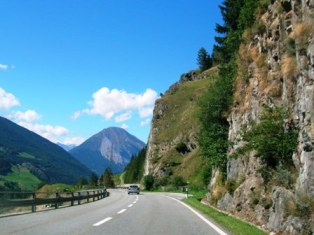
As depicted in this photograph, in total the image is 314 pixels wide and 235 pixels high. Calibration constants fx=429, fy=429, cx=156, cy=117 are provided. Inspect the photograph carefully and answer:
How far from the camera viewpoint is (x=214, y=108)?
3788cm

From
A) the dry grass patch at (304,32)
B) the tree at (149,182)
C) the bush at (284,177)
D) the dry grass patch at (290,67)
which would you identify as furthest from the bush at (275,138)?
the tree at (149,182)

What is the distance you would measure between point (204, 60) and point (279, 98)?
137 m

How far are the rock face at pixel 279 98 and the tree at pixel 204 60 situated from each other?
124279 millimetres

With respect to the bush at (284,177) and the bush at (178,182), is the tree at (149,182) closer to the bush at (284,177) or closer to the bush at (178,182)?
the bush at (178,182)

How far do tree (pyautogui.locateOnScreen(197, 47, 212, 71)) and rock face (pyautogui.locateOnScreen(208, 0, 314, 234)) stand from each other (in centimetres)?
12428

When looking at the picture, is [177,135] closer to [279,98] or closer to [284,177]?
[279,98]

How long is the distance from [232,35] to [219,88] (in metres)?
4.70

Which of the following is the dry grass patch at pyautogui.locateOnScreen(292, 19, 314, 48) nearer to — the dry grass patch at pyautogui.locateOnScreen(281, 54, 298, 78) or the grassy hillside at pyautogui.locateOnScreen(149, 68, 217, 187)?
the dry grass patch at pyautogui.locateOnScreen(281, 54, 298, 78)

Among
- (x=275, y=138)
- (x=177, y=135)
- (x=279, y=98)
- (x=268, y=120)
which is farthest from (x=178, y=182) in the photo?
(x=275, y=138)

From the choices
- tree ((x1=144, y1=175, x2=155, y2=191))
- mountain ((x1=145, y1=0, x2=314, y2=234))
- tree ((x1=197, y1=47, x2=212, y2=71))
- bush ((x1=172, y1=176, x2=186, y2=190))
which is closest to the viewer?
mountain ((x1=145, y1=0, x2=314, y2=234))

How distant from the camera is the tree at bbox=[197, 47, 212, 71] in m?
155

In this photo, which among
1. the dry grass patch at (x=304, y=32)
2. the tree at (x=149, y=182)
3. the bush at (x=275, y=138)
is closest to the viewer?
the dry grass patch at (x=304, y=32)

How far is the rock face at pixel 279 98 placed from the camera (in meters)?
12.8

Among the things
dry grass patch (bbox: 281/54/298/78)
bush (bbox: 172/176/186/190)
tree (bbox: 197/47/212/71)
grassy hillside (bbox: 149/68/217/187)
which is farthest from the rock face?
tree (bbox: 197/47/212/71)
